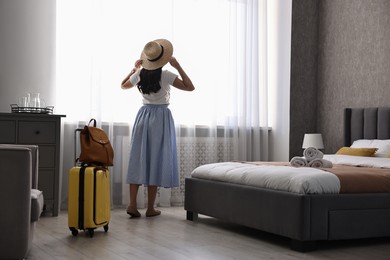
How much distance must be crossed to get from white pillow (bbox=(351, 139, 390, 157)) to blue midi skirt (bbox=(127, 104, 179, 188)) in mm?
1772

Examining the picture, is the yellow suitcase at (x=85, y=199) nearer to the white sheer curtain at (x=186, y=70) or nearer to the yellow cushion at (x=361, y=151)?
the white sheer curtain at (x=186, y=70)

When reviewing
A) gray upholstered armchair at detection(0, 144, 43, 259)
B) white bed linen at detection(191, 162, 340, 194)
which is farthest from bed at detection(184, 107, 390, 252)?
gray upholstered armchair at detection(0, 144, 43, 259)

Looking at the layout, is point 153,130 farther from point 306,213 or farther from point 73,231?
point 306,213

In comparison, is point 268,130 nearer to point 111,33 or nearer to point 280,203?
point 111,33

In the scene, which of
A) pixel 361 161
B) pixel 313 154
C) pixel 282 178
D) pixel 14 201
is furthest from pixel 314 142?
pixel 14 201

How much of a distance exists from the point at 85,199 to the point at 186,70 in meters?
2.65

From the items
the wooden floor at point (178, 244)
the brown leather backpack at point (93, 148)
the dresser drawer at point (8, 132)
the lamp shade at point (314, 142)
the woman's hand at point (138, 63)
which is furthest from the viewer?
the lamp shade at point (314, 142)

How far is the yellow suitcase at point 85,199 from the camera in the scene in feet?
13.4

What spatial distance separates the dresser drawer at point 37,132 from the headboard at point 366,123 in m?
2.94

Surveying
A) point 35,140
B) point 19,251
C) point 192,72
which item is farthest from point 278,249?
point 192,72

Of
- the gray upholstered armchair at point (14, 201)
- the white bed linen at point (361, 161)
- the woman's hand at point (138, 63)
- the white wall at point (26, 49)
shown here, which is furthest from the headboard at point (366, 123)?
the gray upholstered armchair at point (14, 201)

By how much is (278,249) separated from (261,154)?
313 cm

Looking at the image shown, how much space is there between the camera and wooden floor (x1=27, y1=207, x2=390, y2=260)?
11.7 ft

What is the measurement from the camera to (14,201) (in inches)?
123
